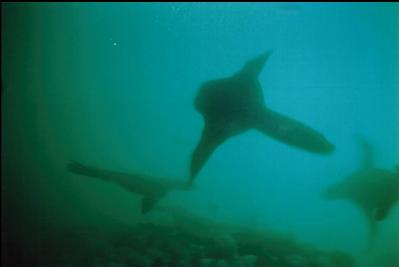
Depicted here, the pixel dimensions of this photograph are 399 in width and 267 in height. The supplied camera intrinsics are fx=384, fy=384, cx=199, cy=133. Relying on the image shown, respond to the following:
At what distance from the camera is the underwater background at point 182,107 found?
17.6 ft

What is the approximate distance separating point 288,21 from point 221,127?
198 cm

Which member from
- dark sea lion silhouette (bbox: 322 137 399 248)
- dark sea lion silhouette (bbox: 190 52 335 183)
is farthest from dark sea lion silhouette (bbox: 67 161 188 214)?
dark sea lion silhouette (bbox: 322 137 399 248)

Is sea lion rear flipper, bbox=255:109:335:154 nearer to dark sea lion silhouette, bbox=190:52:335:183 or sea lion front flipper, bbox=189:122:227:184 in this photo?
dark sea lion silhouette, bbox=190:52:335:183

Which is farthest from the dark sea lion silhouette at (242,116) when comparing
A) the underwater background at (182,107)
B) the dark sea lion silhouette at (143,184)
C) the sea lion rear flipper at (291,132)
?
the underwater background at (182,107)

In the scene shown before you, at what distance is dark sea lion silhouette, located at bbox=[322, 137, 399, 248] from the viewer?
15.7ft

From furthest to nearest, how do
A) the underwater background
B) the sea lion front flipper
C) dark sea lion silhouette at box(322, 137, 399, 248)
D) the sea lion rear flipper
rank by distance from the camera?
the underwater background < dark sea lion silhouette at box(322, 137, 399, 248) < the sea lion front flipper < the sea lion rear flipper

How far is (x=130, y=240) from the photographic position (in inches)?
165

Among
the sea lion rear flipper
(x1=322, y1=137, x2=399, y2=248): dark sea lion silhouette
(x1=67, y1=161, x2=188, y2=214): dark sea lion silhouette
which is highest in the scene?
the sea lion rear flipper

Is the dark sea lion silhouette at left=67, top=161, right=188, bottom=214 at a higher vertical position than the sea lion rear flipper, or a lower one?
lower

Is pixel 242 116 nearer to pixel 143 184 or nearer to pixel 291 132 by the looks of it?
pixel 291 132

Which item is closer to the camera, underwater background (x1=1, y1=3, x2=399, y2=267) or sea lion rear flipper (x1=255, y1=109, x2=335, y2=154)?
sea lion rear flipper (x1=255, y1=109, x2=335, y2=154)

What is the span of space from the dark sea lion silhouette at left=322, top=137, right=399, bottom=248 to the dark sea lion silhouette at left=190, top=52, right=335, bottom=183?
1.45 metres

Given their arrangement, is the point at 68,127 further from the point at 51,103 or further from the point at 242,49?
the point at 242,49

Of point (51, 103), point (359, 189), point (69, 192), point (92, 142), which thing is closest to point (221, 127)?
point (359, 189)
